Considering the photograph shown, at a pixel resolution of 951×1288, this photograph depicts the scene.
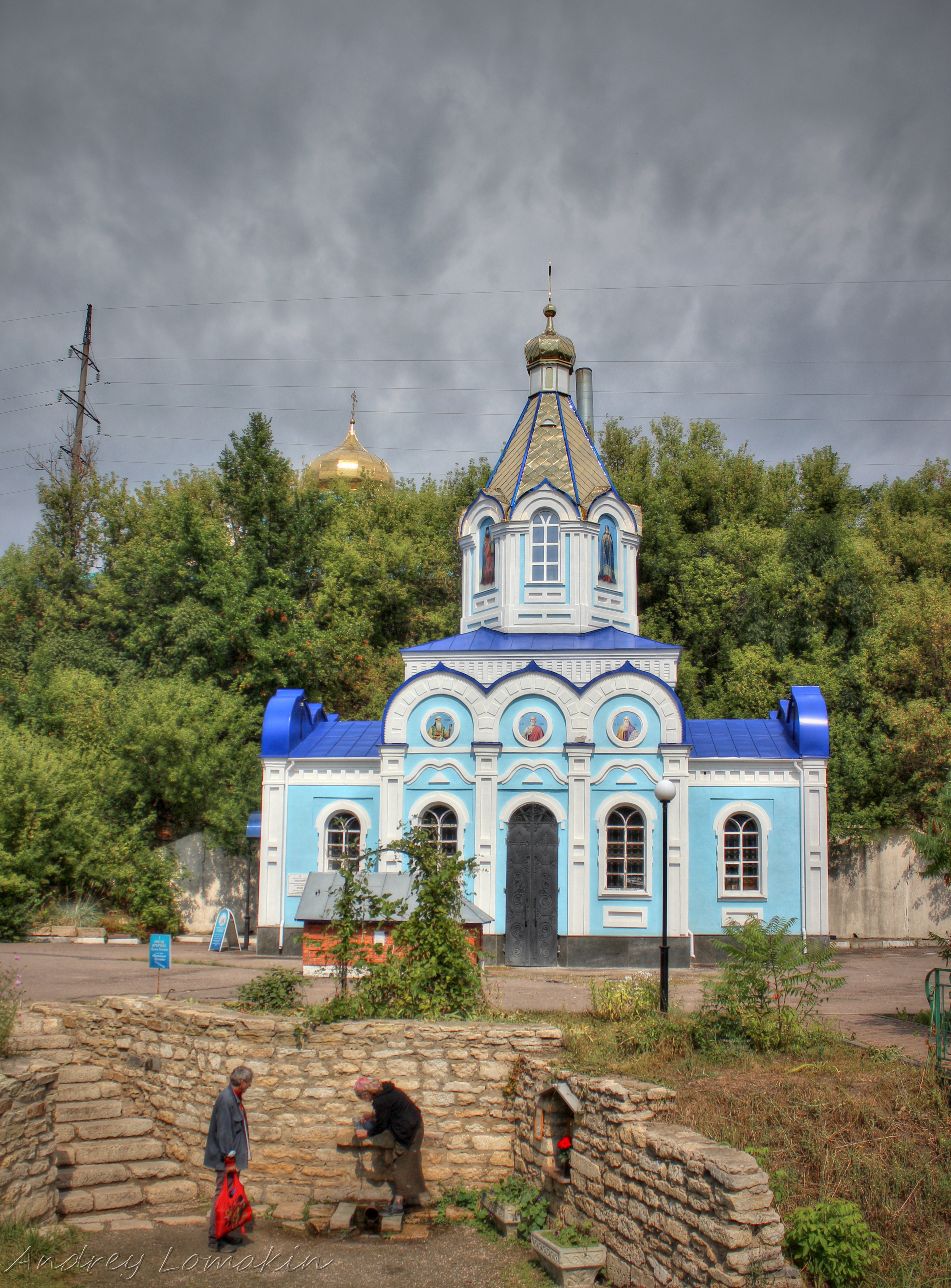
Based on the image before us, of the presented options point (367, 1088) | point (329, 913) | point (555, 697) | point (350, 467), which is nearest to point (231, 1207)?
point (367, 1088)

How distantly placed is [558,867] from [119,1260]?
432 inches

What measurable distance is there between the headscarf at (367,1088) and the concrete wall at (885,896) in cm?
1604

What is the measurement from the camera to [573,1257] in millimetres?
7270

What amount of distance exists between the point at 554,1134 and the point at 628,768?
33.4ft

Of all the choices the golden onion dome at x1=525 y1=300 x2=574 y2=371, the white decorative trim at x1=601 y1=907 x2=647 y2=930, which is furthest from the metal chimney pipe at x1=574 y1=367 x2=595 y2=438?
the white decorative trim at x1=601 y1=907 x2=647 y2=930

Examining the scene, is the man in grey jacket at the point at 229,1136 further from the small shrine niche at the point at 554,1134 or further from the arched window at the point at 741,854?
the arched window at the point at 741,854

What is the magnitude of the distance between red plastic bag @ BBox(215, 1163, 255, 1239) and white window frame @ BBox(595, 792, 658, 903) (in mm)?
10294

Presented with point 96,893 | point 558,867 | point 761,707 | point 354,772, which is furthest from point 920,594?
point 96,893

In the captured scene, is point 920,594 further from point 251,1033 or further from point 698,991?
point 251,1033

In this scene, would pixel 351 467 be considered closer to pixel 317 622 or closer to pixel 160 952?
pixel 317 622

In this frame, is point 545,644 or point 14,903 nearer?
point 14,903

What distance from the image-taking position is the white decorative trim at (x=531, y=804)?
18.0 meters

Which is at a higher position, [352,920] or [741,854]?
[741,854]

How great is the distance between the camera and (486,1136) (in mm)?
9016
